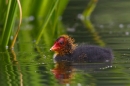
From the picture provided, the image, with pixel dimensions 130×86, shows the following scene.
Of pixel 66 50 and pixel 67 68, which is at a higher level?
pixel 66 50

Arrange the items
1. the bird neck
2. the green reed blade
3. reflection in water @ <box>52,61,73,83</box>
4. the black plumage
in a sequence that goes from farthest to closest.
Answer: the green reed blade < the bird neck < the black plumage < reflection in water @ <box>52,61,73,83</box>

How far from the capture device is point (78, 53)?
9.18 meters

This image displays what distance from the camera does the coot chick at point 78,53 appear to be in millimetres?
9117

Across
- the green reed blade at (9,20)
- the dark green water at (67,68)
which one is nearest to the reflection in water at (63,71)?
the dark green water at (67,68)

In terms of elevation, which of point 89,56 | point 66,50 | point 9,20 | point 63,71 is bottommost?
point 63,71

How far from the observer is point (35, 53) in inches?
400

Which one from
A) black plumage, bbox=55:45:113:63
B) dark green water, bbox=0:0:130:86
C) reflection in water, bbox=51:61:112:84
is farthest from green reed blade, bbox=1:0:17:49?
reflection in water, bbox=51:61:112:84

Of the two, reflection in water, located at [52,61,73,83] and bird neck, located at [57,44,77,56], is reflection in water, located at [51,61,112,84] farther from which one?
bird neck, located at [57,44,77,56]

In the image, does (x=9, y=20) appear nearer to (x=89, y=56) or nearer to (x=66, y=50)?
(x=66, y=50)

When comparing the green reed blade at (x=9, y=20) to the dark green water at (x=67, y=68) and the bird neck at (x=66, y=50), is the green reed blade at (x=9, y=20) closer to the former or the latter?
the dark green water at (x=67, y=68)

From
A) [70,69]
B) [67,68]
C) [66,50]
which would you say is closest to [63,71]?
[70,69]

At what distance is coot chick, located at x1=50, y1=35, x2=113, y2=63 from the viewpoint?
9117 millimetres

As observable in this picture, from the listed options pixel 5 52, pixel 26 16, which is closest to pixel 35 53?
pixel 5 52

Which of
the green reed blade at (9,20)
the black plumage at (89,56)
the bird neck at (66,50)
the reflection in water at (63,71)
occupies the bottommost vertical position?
the reflection in water at (63,71)
